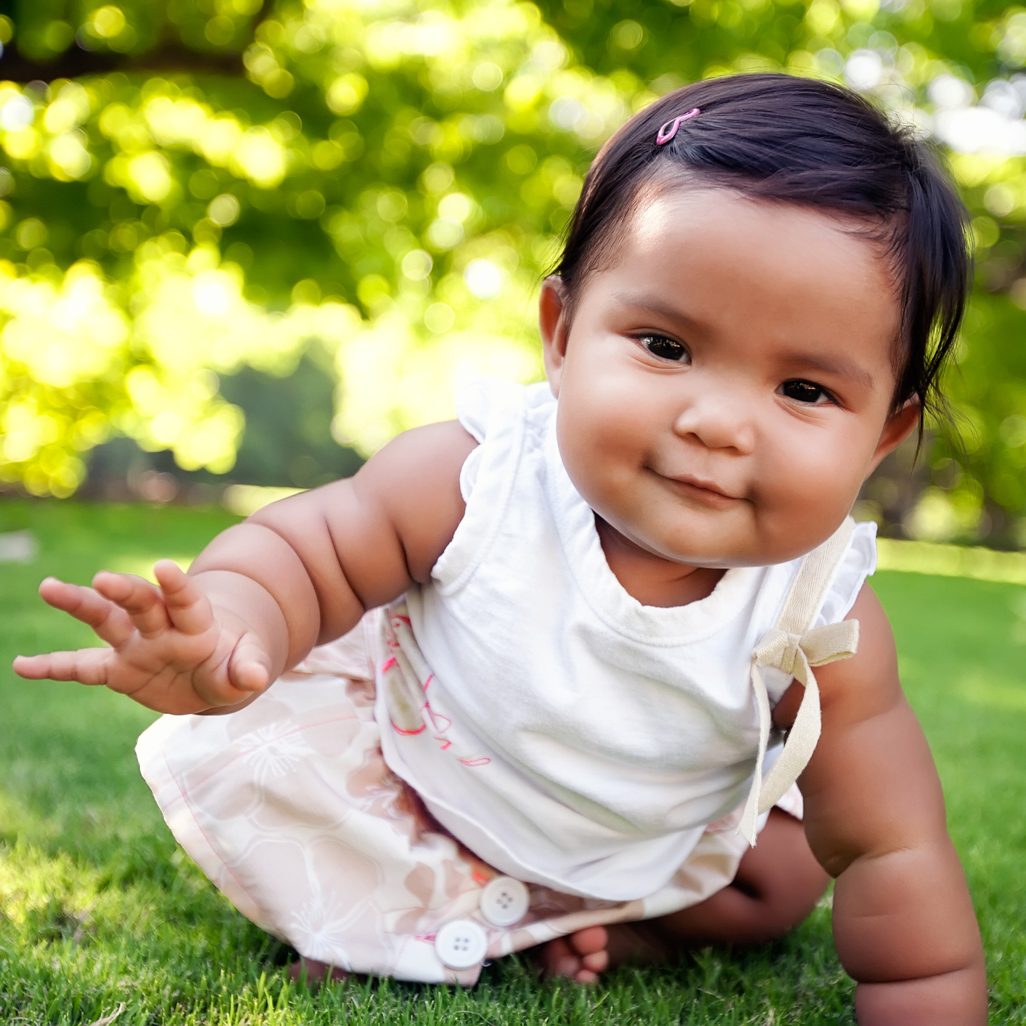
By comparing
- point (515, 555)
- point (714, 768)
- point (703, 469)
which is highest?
point (703, 469)

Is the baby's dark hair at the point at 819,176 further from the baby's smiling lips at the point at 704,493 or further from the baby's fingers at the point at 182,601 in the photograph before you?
the baby's fingers at the point at 182,601

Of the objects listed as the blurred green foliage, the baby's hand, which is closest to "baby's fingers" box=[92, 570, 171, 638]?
the baby's hand

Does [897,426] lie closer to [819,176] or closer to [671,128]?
[819,176]

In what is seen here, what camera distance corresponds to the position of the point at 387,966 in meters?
1.60

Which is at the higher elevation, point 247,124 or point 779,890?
point 247,124

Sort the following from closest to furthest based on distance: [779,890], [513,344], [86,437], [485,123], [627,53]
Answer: [779,890] → [627,53] → [485,123] → [86,437] → [513,344]

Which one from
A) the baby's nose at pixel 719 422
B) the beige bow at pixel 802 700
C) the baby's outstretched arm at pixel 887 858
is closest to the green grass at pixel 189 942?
the baby's outstretched arm at pixel 887 858

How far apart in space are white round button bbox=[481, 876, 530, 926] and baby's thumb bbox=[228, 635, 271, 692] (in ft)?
2.18

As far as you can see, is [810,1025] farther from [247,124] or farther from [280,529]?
[247,124]

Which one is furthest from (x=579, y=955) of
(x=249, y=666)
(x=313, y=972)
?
(x=249, y=666)

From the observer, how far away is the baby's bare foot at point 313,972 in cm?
153

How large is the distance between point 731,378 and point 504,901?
901mm

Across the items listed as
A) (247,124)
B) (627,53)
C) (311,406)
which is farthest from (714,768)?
(311,406)

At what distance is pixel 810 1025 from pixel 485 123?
6.52m
